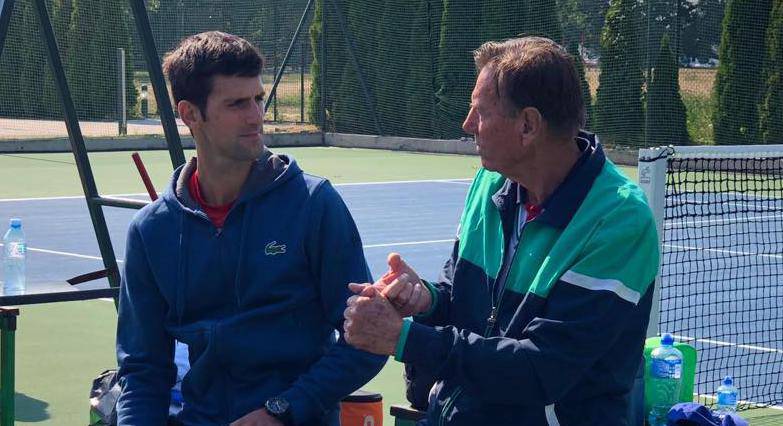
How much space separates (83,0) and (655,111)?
9615 mm

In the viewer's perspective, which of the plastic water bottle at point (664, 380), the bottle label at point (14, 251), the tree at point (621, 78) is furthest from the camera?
the tree at point (621, 78)

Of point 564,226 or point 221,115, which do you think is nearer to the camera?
point 564,226

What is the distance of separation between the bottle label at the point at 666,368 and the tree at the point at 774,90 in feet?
47.1

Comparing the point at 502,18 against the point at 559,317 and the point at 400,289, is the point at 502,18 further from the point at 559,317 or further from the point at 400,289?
the point at 559,317

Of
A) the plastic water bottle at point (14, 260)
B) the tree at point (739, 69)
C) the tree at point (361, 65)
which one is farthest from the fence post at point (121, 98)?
the plastic water bottle at point (14, 260)

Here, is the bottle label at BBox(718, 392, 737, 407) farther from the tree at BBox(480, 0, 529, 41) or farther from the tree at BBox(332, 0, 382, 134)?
the tree at BBox(332, 0, 382, 134)

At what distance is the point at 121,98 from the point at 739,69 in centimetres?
980

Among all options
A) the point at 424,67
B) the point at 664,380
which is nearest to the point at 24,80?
the point at 424,67

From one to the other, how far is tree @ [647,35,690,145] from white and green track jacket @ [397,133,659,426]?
16153 mm

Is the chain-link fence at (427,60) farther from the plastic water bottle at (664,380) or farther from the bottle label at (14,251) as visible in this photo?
the plastic water bottle at (664,380)

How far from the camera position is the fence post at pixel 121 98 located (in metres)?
21.1

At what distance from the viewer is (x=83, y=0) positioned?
21812 millimetres

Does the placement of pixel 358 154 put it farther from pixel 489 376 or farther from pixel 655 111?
pixel 489 376

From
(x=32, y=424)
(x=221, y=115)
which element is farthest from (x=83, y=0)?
(x=221, y=115)
